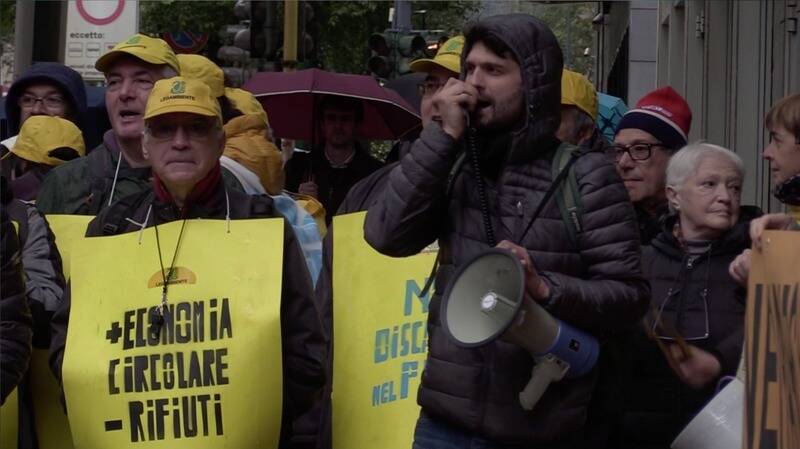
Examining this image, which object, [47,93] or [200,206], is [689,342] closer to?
[200,206]

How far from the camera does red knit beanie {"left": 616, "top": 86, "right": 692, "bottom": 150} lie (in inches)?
276

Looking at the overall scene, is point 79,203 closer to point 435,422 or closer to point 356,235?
point 356,235

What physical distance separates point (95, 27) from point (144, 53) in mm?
10242

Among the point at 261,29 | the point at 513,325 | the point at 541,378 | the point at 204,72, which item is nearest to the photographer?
the point at 513,325

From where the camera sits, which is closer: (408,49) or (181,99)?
(181,99)

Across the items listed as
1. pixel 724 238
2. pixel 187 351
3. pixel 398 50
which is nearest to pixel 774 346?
pixel 724 238

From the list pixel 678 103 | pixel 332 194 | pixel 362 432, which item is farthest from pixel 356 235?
pixel 332 194

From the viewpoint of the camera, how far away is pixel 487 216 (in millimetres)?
4656

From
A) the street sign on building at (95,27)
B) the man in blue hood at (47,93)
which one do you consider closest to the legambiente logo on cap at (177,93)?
the man in blue hood at (47,93)

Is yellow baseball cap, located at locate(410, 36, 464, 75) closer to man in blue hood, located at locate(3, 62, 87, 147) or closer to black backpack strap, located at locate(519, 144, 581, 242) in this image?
black backpack strap, located at locate(519, 144, 581, 242)

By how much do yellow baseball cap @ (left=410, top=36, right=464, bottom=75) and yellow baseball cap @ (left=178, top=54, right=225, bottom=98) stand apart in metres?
1.06

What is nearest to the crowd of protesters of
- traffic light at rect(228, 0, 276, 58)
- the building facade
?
the building facade

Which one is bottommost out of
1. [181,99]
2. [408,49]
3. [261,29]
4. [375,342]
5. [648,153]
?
[375,342]

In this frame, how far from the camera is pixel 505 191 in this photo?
15.4ft
